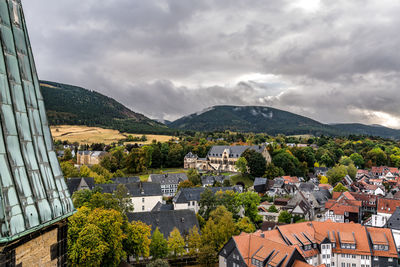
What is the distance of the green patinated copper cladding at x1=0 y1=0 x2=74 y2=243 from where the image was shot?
500 centimetres

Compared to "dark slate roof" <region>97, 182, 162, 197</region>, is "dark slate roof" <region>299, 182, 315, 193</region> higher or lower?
lower

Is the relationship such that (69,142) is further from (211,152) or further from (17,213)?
(17,213)

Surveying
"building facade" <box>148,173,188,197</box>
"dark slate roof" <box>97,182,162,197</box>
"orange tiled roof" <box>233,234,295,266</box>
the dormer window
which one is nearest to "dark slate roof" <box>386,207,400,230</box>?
the dormer window

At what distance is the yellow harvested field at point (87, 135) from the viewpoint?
468ft

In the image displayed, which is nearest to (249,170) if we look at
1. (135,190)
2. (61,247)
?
(135,190)

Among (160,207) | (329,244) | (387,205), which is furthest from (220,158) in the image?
(329,244)

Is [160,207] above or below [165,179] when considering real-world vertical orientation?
below

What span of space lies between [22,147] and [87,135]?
154 m

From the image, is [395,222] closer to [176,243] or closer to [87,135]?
[176,243]

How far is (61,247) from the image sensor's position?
6273mm

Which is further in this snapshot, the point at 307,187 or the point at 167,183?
the point at 307,187

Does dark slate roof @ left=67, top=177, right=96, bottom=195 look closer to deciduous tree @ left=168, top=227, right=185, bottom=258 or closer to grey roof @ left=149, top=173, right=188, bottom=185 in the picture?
grey roof @ left=149, top=173, right=188, bottom=185

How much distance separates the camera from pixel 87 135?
150 metres

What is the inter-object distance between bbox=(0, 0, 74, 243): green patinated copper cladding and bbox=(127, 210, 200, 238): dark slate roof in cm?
3833
